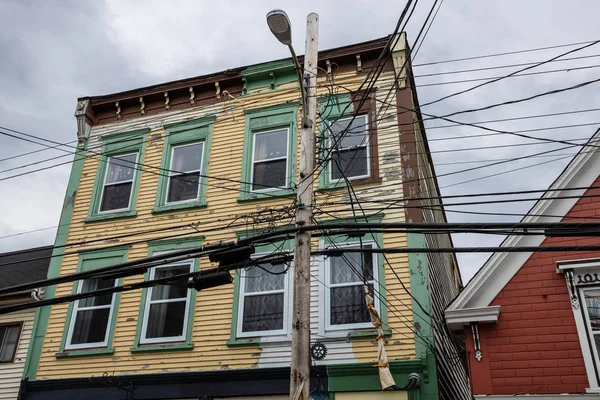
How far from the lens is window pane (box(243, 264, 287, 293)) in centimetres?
1240

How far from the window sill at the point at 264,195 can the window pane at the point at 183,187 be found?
1480 millimetres

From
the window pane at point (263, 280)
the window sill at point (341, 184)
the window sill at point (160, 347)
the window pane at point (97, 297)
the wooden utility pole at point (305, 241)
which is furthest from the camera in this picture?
the window pane at point (97, 297)

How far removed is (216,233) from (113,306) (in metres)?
3.04

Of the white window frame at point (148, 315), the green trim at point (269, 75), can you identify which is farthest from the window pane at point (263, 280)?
the green trim at point (269, 75)

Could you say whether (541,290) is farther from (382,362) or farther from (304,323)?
(304,323)

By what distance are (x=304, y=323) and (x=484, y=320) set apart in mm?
4272

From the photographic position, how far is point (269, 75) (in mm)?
14945

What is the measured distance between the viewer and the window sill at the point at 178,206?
13781 mm

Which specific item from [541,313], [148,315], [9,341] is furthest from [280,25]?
[9,341]

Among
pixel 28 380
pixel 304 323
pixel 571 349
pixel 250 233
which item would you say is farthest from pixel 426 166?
pixel 28 380

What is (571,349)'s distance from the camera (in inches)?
376

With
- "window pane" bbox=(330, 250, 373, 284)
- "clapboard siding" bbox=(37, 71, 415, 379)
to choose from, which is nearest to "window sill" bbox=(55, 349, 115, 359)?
"clapboard siding" bbox=(37, 71, 415, 379)

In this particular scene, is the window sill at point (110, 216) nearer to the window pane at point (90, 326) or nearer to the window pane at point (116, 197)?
the window pane at point (116, 197)

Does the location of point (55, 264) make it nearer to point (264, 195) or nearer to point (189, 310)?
point (189, 310)
